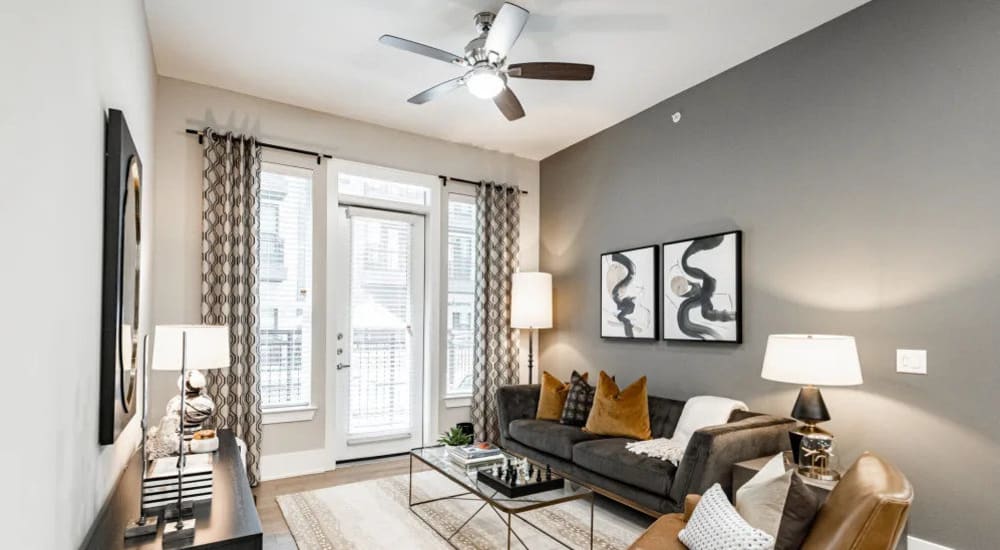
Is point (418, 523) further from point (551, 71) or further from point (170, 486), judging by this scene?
point (551, 71)

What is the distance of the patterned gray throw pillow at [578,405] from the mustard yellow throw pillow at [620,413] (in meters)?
0.19

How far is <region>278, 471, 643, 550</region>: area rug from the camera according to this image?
121 inches

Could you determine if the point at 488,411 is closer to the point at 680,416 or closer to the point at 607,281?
the point at 607,281

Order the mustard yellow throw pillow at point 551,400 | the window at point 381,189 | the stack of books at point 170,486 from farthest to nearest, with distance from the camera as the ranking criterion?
the window at point 381,189 → the mustard yellow throw pillow at point 551,400 → the stack of books at point 170,486

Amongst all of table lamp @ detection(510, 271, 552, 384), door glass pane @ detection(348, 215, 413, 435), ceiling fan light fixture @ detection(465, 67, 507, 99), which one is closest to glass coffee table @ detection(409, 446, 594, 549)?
door glass pane @ detection(348, 215, 413, 435)

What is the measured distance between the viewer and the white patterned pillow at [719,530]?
5.77 feet

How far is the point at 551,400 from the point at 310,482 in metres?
1.98

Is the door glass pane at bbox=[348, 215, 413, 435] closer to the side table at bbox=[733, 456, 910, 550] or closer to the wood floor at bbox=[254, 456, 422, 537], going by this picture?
the wood floor at bbox=[254, 456, 422, 537]

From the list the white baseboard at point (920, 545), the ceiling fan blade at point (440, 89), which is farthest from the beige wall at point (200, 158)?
the white baseboard at point (920, 545)

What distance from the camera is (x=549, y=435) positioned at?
4.05 m

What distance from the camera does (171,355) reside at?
258 cm

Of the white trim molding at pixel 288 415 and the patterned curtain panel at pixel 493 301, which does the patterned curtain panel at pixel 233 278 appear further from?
the patterned curtain panel at pixel 493 301

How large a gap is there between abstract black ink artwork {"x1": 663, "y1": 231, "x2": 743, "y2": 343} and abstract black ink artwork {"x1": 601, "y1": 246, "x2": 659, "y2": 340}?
0.43 ft

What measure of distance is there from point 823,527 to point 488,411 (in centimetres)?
383
